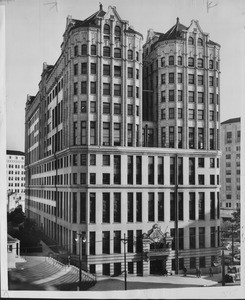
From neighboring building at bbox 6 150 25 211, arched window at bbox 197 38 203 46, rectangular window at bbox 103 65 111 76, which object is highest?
arched window at bbox 197 38 203 46

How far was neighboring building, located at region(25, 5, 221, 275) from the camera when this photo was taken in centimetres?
282

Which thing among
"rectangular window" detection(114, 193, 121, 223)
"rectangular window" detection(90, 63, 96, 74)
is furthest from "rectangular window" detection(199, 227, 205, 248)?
"rectangular window" detection(90, 63, 96, 74)

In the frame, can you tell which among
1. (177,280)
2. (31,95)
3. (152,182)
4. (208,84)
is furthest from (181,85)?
(177,280)

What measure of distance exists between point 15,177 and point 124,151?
944 mm

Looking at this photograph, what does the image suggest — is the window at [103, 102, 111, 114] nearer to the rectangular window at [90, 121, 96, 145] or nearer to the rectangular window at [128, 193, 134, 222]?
the rectangular window at [90, 121, 96, 145]

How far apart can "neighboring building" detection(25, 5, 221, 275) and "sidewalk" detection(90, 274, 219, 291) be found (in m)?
0.06

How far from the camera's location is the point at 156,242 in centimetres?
286

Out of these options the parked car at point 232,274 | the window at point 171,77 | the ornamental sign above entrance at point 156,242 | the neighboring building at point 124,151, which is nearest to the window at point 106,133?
the neighboring building at point 124,151

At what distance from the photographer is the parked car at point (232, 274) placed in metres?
2.81

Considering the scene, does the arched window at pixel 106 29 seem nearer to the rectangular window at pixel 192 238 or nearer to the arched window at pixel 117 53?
the arched window at pixel 117 53

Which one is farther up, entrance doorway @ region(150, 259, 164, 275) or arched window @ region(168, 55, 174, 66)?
arched window @ region(168, 55, 174, 66)

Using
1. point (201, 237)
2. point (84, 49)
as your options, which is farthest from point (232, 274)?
point (84, 49)

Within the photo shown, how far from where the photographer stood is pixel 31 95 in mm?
2842

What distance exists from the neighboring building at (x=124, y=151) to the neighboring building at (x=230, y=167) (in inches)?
2.8
